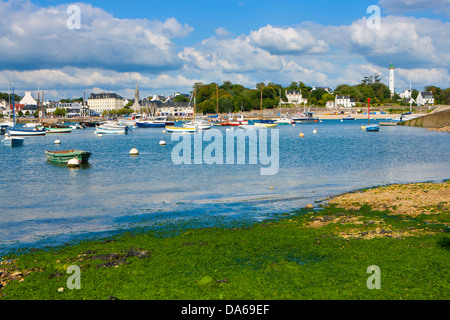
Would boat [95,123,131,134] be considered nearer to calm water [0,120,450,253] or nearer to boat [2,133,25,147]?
boat [2,133,25,147]

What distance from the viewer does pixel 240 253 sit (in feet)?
46.5

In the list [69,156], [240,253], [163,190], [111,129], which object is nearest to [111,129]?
[111,129]

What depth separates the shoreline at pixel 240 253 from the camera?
1092 cm

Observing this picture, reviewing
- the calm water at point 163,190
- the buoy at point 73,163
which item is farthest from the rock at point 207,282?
the buoy at point 73,163

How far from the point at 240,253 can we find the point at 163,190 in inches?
680

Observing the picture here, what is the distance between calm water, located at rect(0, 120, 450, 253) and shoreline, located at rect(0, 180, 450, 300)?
2942 millimetres

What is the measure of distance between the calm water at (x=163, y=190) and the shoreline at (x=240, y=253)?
294cm

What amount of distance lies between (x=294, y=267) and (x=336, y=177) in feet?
77.9

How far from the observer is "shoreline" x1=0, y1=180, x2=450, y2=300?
1092 centimetres

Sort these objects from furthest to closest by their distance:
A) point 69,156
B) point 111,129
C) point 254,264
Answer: point 111,129, point 69,156, point 254,264

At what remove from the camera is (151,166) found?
4606 centimetres

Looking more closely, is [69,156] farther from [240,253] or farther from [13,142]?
[13,142]
